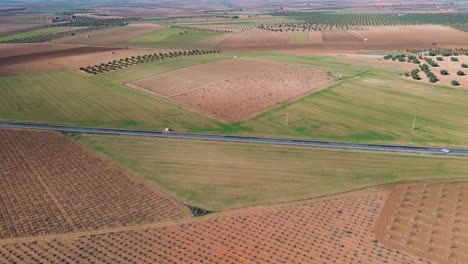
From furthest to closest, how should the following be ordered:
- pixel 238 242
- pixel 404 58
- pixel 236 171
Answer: pixel 404 58, pixel 236 171, pixel 238 242

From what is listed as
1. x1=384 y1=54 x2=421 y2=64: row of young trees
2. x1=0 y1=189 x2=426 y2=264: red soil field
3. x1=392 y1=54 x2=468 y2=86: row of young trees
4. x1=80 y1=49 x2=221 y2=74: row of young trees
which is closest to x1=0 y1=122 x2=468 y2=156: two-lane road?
x1=0 y1=189 x2=426 y2=264: red soil field

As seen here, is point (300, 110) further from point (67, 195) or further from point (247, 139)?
point (67, 195)

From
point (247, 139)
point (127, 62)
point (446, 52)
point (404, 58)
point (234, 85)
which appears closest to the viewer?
point (247, 139)

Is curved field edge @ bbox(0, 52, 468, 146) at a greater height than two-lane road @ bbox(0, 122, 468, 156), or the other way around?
curved field edge @ bbox(0, 52, 468, 146)

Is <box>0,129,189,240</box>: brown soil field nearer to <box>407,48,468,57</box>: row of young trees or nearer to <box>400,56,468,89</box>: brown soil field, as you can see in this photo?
<box>400,56,468,89</box>: brown soil field

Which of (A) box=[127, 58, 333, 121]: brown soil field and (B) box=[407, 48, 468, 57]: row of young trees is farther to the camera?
(B) box=[407, 48, 468, 57]: row of young trees

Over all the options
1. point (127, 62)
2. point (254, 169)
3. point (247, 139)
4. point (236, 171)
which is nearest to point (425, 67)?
point (247, 139)

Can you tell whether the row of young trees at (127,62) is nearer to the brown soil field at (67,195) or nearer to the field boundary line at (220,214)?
the brown soil field at (67,195)
